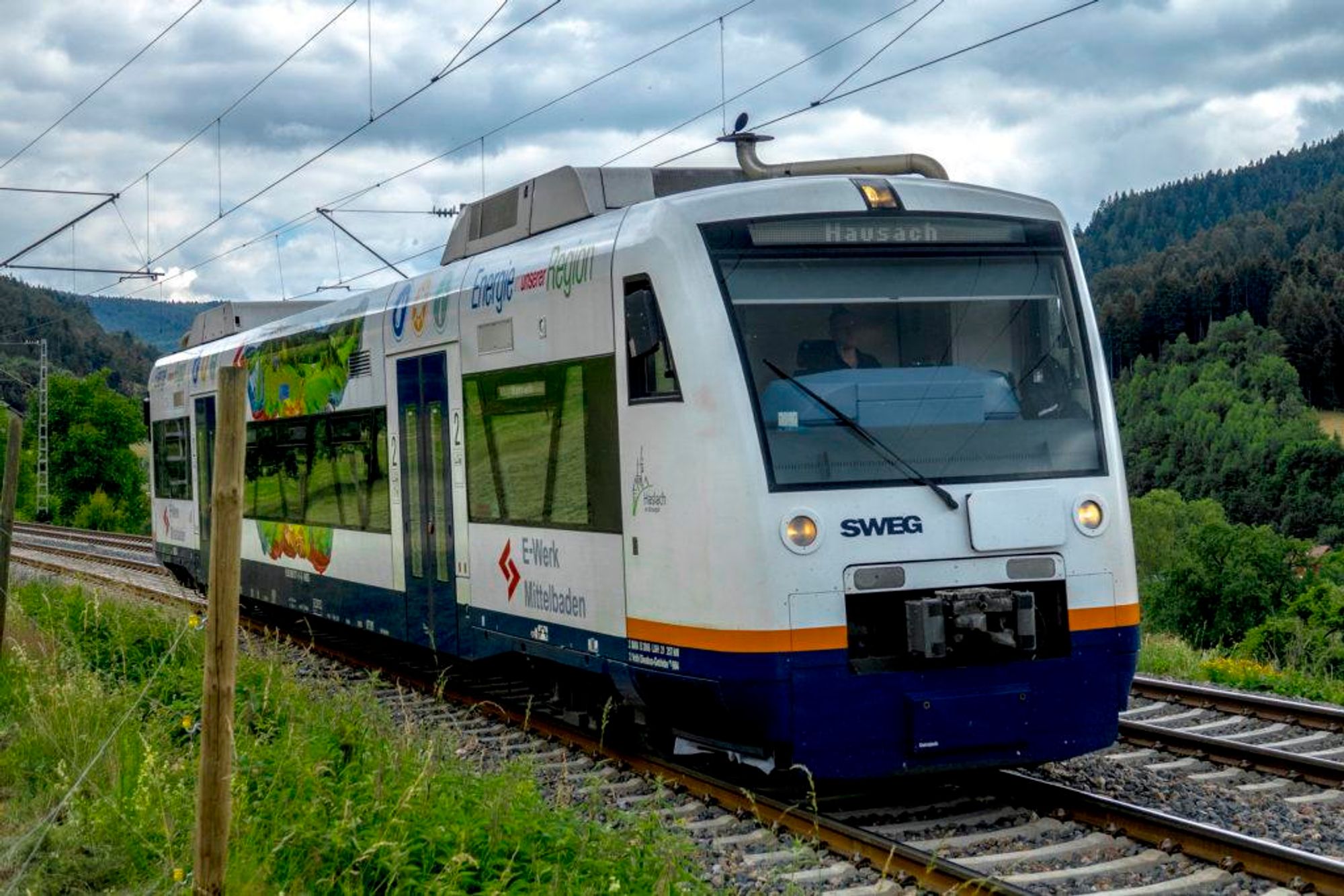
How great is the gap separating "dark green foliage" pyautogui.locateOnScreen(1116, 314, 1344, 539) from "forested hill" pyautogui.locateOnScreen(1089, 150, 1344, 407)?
2.67 m

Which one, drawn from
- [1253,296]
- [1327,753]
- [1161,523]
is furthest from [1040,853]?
[1253,296]

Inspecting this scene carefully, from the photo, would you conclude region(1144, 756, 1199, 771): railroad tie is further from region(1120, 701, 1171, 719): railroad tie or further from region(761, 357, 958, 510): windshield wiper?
region(761, 357, 958, 510): windshield wiper

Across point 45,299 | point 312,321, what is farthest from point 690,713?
point 45,299

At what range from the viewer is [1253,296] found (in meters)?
132

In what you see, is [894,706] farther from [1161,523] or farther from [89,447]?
[1161,523]

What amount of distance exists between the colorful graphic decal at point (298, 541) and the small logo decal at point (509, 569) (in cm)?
412

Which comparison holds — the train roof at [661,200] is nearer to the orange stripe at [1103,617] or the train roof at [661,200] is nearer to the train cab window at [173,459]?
the orange stripe at [1103,617]

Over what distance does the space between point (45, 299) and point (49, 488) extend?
212 feet

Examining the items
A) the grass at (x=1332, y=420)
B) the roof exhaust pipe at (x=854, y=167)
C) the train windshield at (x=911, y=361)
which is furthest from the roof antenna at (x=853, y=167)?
the grass at (x=1332, y=420)

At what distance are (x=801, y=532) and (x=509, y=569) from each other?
3012 mm

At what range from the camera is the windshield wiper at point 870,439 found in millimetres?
7746

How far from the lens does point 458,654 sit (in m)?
10.9

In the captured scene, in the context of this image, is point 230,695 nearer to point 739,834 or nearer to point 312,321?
point 739,834

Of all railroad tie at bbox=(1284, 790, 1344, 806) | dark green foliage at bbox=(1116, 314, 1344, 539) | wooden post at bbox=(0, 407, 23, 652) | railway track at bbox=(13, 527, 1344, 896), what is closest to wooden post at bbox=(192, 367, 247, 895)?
railway track at bbox=(13, 527, 1344, 896)
